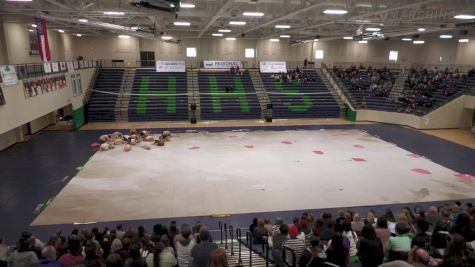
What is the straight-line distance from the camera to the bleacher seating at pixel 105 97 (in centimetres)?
2467

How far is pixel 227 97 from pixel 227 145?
10878mm

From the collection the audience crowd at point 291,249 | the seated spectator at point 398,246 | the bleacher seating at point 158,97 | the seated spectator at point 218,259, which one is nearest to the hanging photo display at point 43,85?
the bleacher seating at point 158,97

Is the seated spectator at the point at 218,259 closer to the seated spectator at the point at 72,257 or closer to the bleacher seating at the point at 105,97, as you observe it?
the seated spectator at the point at 72,257

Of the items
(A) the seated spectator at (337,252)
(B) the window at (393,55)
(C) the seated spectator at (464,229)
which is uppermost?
(B) the window at (393,55)

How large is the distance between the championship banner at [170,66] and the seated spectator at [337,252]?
26198 mm

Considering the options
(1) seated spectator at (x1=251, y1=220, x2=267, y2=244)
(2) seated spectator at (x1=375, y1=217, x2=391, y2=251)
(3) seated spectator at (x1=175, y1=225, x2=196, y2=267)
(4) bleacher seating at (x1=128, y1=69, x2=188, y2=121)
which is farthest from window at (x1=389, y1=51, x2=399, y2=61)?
(3) seated spectator at (x1=175, y1=225, x2=196, y2=267)

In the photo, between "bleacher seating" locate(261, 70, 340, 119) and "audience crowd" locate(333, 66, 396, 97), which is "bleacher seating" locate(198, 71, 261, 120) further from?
"audience crowd" locate(333, 66, 396, 97)

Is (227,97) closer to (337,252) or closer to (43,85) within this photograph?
(43,85)

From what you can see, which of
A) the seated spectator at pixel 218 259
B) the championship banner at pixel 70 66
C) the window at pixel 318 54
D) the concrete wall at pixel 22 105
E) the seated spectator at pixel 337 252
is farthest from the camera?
the window at pixel 318 54

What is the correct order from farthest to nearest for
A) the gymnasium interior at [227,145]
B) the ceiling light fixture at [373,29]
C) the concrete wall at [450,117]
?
1. the concrete wall at [450,117]
2. the ceiling light fixture at [373,29]
3. the gymnasium interior at [227,145]

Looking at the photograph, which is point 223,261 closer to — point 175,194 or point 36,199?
point 175,194

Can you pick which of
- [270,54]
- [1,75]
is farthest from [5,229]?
[270,54]

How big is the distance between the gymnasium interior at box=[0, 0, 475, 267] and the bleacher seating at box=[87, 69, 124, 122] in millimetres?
143

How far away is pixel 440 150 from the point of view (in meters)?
17.2
